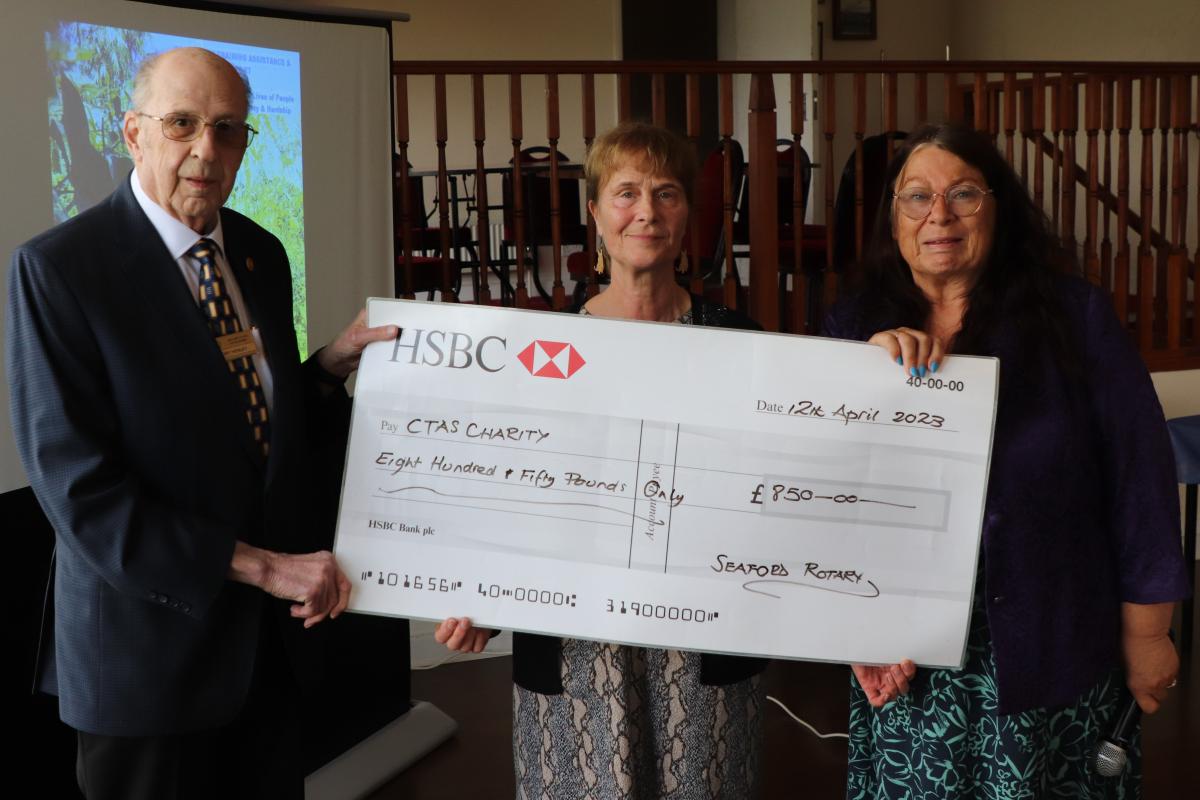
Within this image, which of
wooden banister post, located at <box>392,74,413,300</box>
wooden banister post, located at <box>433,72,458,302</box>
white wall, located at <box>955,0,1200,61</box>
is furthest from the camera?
white wall, located at <box>955,0,1200,61</box>

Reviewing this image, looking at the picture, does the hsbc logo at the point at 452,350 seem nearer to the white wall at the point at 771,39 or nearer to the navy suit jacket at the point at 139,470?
the navy suit jacket at the point at 139,470

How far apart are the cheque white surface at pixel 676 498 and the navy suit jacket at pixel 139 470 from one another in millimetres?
200

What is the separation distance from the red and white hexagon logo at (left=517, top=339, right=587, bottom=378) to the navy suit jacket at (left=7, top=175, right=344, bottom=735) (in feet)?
1.19

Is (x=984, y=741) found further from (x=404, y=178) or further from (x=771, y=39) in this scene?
(x=771, y=39)

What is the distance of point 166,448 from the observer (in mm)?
1601

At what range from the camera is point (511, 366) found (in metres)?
1.78

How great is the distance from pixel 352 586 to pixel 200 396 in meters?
0.38

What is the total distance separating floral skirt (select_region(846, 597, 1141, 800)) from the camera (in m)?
1.76

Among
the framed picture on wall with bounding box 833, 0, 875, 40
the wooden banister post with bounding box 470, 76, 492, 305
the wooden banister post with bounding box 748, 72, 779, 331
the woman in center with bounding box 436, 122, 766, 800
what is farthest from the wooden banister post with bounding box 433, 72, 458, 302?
the framed picture on wall with bounding box 833, 0, 875, 40

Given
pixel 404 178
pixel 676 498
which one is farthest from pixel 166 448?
pixel 404 178

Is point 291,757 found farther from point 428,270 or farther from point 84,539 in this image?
point 428,270

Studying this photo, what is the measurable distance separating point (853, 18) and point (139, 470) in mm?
8516

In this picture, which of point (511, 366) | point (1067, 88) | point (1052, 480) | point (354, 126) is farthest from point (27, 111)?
point (1067, 88)
